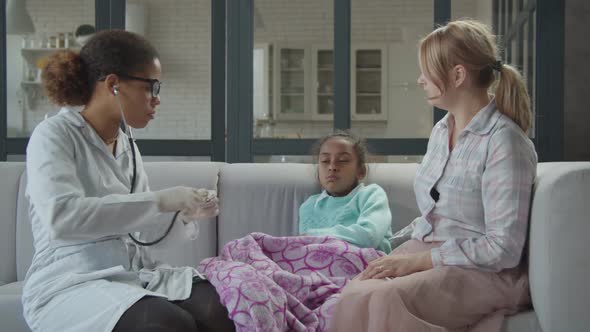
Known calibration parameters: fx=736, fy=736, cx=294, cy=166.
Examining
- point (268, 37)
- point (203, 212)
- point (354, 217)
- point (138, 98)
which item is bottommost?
point (354, 217)

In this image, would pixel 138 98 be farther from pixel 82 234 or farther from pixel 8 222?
pixel 8 222

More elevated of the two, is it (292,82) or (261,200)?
(292,82)

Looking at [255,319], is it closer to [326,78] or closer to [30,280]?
[30,280]

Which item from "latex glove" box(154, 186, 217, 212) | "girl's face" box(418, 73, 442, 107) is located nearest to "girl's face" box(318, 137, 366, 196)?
"girl's face" box(418, 73, 442, 107)

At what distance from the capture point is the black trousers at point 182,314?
1703 mm

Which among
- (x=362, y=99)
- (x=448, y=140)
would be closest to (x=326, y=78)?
(x=362, y=99)

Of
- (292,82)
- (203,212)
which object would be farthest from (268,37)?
(203,212)

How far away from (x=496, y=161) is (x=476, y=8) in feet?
26.7

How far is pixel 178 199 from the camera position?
1.88 metres

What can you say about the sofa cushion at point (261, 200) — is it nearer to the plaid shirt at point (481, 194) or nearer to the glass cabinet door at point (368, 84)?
the plaid shirt at point (481, 194)

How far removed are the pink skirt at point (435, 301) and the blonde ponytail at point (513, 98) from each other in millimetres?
453

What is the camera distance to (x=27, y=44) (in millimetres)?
9344

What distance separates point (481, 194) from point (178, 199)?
32.6 inches

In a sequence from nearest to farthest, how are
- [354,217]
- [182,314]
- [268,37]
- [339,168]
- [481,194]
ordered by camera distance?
1. [182,314]
2. [481,194]
3. [354,217]
4. [339,168]
5. [268,37]
